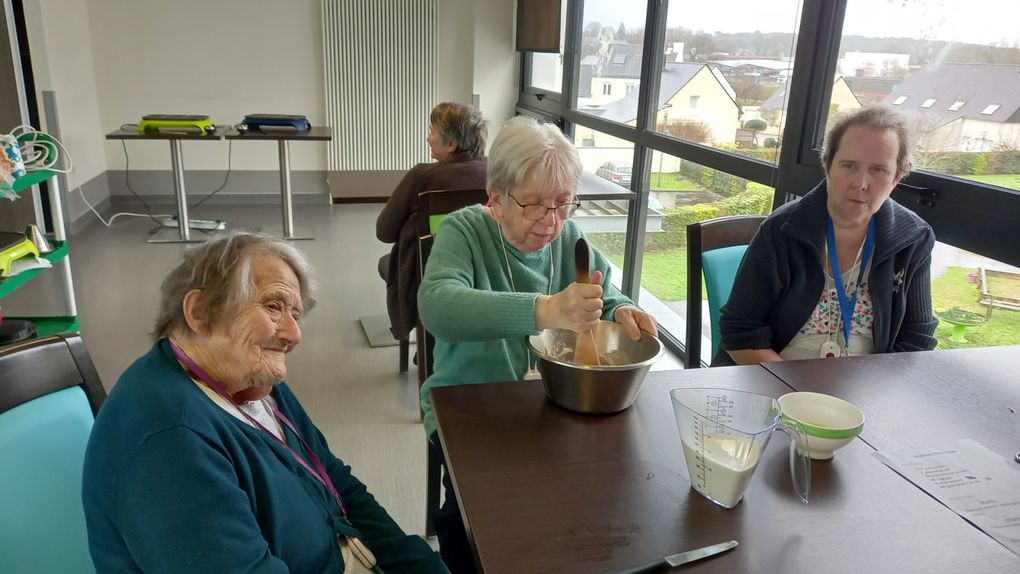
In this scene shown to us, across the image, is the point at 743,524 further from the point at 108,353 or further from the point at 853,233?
the point at 108,353

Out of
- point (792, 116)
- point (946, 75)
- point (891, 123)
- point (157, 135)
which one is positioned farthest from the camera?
point (157, 135)

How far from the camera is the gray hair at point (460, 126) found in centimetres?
272

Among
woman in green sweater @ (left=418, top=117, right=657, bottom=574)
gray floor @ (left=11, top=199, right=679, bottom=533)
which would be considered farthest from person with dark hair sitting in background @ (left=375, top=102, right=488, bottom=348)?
woman in green sweater @ (left=418, top=117, right=657, bottom=574)

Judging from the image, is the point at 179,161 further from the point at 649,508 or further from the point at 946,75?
the point at 649,508

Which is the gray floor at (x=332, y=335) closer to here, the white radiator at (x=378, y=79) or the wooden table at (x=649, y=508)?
the wooden table at (x=649, y=508)

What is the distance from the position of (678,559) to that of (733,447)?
0.60 ft

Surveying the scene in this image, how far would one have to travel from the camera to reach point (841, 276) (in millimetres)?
1692

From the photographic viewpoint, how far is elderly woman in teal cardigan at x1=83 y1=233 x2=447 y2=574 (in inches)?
32.1

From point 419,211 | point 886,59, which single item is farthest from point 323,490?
point 886,59

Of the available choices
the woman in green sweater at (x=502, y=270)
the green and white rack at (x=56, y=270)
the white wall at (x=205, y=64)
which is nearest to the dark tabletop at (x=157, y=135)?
the white wall at (x=205, y=64)

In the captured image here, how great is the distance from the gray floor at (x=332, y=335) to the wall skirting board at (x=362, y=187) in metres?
0.64

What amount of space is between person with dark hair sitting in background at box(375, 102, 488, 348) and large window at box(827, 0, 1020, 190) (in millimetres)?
1304

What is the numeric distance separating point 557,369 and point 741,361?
773 mm

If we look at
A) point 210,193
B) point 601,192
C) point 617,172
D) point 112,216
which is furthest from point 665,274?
point 112,216
